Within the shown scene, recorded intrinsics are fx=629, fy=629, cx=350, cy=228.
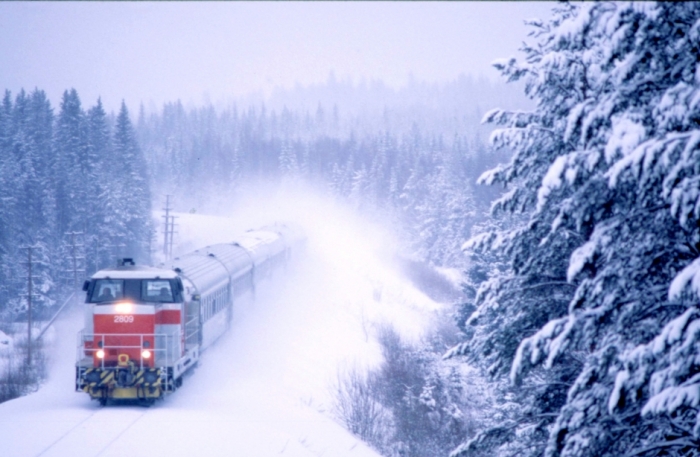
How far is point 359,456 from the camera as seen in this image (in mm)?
12297

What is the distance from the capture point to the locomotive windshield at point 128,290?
16125 millimetres

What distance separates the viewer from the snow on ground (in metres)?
12.1

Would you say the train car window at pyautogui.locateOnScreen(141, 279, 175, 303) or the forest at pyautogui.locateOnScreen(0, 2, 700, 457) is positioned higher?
the forest at pyautogui.locateOnScreen(0, 2, 700, 457)

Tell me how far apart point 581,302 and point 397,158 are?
9279cm

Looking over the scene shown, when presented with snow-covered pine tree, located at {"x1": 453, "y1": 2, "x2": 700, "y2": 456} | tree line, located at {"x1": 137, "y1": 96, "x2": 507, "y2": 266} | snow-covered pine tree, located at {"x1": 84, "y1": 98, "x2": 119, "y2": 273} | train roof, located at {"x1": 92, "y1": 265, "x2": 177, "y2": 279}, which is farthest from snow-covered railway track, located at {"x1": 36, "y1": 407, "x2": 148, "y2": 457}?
tree line, located at {"x1": 137, "y1": 96, "x2": 507, "y2": 266}

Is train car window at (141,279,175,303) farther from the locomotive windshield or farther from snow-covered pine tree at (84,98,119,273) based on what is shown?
snow-covered pine tree at (84,98,119,273)

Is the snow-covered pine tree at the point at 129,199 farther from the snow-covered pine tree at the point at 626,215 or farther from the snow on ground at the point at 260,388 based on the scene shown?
the snow-covered pine tree at the point at 626,215

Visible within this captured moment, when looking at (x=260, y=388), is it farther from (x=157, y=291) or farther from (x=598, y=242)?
(x=598, y=242)

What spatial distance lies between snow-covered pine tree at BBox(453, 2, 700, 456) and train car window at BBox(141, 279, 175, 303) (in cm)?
1050

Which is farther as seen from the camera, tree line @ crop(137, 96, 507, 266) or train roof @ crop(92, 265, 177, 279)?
tree line @ crop(137, 96, 507, 266)

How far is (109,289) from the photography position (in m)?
16.2

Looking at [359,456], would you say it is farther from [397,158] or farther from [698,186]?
[397,158]

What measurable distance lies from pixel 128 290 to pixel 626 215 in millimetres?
12969

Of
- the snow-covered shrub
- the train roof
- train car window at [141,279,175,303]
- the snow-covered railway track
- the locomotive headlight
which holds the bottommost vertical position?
the snow-covered shrub
